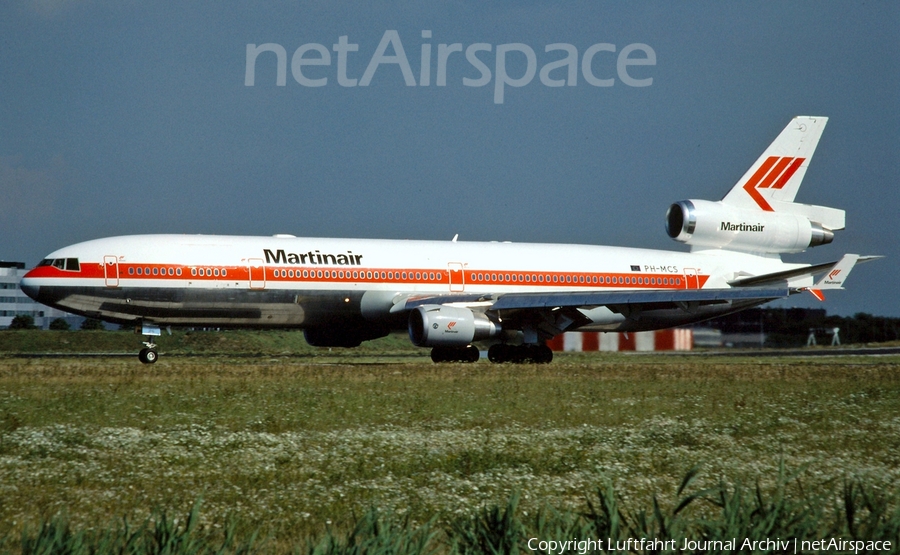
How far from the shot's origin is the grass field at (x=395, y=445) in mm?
9125

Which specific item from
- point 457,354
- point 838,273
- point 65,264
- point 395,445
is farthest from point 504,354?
point 395,445

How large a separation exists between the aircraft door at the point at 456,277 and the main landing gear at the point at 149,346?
949 centimetres

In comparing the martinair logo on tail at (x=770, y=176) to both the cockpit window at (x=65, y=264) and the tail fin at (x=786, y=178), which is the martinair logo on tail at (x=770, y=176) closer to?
the tail fin at (x=786, y=178)

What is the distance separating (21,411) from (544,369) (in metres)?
15.9

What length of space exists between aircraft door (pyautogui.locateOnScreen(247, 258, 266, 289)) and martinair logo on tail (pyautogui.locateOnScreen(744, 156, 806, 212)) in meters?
18.7

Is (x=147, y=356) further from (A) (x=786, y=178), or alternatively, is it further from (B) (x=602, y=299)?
(A) (x=786, y=178)

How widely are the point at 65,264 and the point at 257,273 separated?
220 inches

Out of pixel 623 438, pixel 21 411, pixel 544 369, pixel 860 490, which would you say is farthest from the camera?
pixel 544 369

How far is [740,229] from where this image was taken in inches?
1480

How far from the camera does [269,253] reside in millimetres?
31234

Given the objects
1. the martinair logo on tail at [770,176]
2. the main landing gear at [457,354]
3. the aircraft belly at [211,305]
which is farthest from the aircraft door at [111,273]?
the martinair logo on tail at [770,176]

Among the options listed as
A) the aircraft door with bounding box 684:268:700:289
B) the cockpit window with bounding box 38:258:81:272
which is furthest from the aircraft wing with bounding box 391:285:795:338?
the cockpit window with bounding box 38:258:81:272

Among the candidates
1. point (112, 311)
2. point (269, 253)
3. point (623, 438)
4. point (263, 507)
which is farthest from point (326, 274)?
point (263, 507)

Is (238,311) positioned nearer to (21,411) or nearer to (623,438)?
(21,411)
